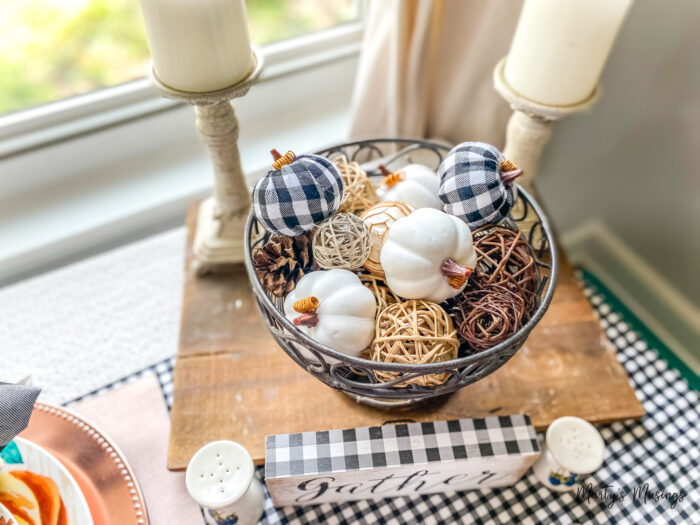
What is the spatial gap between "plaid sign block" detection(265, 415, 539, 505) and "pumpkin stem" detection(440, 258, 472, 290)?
181 millimetres

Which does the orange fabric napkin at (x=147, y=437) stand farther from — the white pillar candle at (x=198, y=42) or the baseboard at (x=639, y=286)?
the baseboard at (x=639, y=286)

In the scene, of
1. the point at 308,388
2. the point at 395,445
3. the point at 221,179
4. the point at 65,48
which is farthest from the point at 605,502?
the point at 65,48

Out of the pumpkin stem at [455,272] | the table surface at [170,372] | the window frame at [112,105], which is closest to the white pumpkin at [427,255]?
the pumpkin stem at [455,272]

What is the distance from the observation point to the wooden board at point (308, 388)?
601 mm

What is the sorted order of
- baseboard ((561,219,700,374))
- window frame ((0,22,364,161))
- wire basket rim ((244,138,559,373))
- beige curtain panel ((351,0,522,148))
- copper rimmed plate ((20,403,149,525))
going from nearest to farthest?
wire basket rim ((244,138,559,373)) → copper rimmed plate ((20,403,149,525)) → beige curtain panel ((351,0,522,148)) → window frame ((0,22,364,161)) → baseboard ((561,219,700,374))

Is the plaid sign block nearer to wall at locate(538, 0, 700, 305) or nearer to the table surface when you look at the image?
the table surface

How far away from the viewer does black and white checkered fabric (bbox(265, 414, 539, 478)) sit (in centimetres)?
53

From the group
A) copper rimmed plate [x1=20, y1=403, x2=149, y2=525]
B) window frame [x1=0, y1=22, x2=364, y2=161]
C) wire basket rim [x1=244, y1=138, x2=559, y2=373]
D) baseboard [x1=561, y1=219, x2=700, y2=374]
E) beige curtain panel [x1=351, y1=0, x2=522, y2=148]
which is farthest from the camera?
baseboard [x1=561, y1=219, x2=700, y2=374]

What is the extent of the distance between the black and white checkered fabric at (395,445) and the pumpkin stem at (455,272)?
0.18 meters

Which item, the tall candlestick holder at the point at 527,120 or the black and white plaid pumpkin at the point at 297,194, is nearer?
the black and white plaid pumpkin at the point at 297,194

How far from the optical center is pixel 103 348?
0.70m

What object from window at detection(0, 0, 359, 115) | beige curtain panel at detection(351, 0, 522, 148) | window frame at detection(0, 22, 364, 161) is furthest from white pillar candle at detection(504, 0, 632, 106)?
window at detection(0, 0, 359, 115)

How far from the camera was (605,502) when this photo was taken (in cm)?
58

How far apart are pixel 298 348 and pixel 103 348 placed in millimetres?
335
